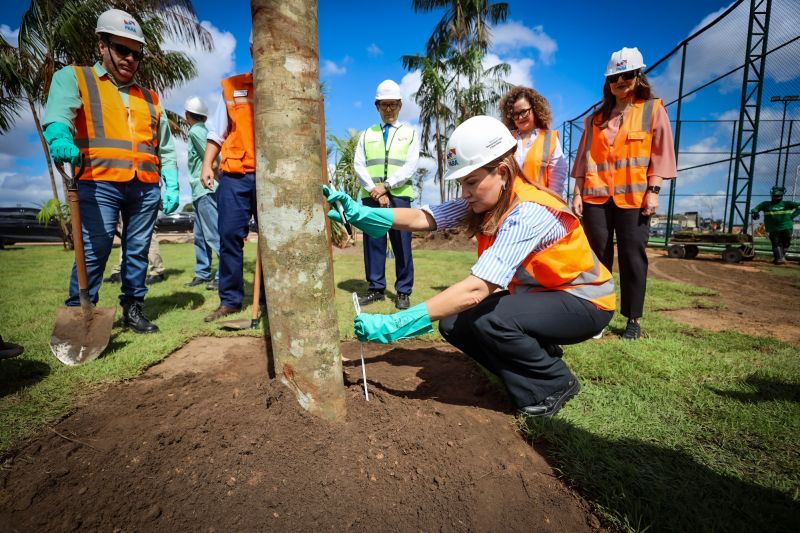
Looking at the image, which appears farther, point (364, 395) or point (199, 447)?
point (364, 395)

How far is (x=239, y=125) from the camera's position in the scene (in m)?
3.25

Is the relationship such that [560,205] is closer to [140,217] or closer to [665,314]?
[665,314]

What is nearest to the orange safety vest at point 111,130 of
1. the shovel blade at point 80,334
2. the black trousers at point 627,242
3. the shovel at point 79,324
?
the shovel at point 79,324

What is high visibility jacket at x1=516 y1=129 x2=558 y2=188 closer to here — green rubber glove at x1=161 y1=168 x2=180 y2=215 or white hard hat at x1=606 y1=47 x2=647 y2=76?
white hard hat at x1=606 y1=47 x2=647 y2=76

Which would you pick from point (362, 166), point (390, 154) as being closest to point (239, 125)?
point (362, 166)

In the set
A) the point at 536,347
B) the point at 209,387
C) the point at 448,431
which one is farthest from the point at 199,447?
the point at 536,347

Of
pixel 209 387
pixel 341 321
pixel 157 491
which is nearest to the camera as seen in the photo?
pixel 157 491

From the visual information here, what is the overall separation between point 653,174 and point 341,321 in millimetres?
2832

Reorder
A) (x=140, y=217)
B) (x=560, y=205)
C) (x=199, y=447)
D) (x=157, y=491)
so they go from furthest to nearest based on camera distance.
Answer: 1. (x=140, y=217)
2. (x=560, y=205)
3. (x=199, y=447)
4. (x=157, y=491)

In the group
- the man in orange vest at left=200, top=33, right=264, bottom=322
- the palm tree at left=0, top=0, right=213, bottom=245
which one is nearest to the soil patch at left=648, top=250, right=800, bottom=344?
the man in orange vest at left=200, top=33, right=264, bottom=322

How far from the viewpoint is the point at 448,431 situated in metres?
1.75

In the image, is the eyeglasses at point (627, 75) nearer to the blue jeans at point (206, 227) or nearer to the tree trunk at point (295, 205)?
the tree trunk at point (295, 205)

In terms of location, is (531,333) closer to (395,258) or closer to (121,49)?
(395,258)

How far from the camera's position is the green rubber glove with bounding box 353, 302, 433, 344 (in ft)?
5.51
